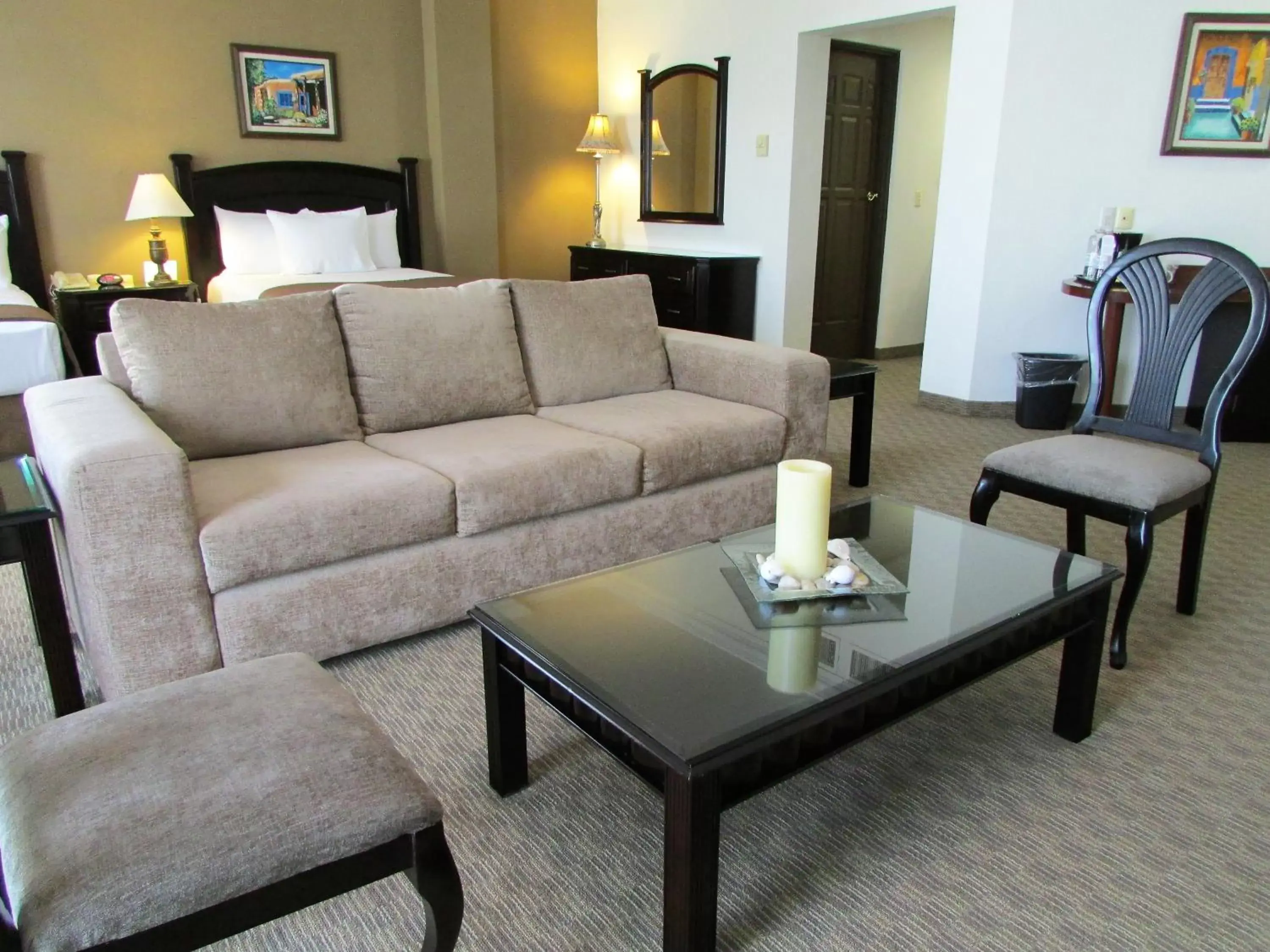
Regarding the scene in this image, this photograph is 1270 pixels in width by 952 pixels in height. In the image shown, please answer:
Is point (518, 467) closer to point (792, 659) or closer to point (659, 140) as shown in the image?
point (792, 659)

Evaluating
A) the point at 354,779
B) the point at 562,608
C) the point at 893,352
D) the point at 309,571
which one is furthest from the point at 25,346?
the point at 893,352

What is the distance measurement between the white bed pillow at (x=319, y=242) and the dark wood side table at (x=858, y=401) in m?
2.86

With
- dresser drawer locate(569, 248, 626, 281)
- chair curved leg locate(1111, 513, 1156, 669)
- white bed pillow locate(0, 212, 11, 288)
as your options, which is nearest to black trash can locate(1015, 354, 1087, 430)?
chair curved leg locate(1111, 513, 1156, 669)

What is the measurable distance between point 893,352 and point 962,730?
4789 millimetres

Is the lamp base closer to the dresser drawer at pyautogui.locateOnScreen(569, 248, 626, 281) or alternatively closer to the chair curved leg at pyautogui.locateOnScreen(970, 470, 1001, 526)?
the dresser drawer at pyautogui.locateOnScreen(569, 248, 626, 281)

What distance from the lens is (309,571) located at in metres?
2.01

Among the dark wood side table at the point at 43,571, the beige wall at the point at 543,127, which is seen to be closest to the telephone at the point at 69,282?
the beige wall at the point at 543,127

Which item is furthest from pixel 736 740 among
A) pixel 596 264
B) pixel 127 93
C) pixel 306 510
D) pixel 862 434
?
pixel 596 264

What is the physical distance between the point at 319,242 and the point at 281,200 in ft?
1.52

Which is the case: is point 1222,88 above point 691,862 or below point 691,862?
above

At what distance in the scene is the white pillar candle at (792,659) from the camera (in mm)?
1321

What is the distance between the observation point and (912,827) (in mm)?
1587

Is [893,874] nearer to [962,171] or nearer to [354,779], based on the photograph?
[354,779]

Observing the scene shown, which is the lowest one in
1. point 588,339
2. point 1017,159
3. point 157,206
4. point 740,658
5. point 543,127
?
point 740,658
